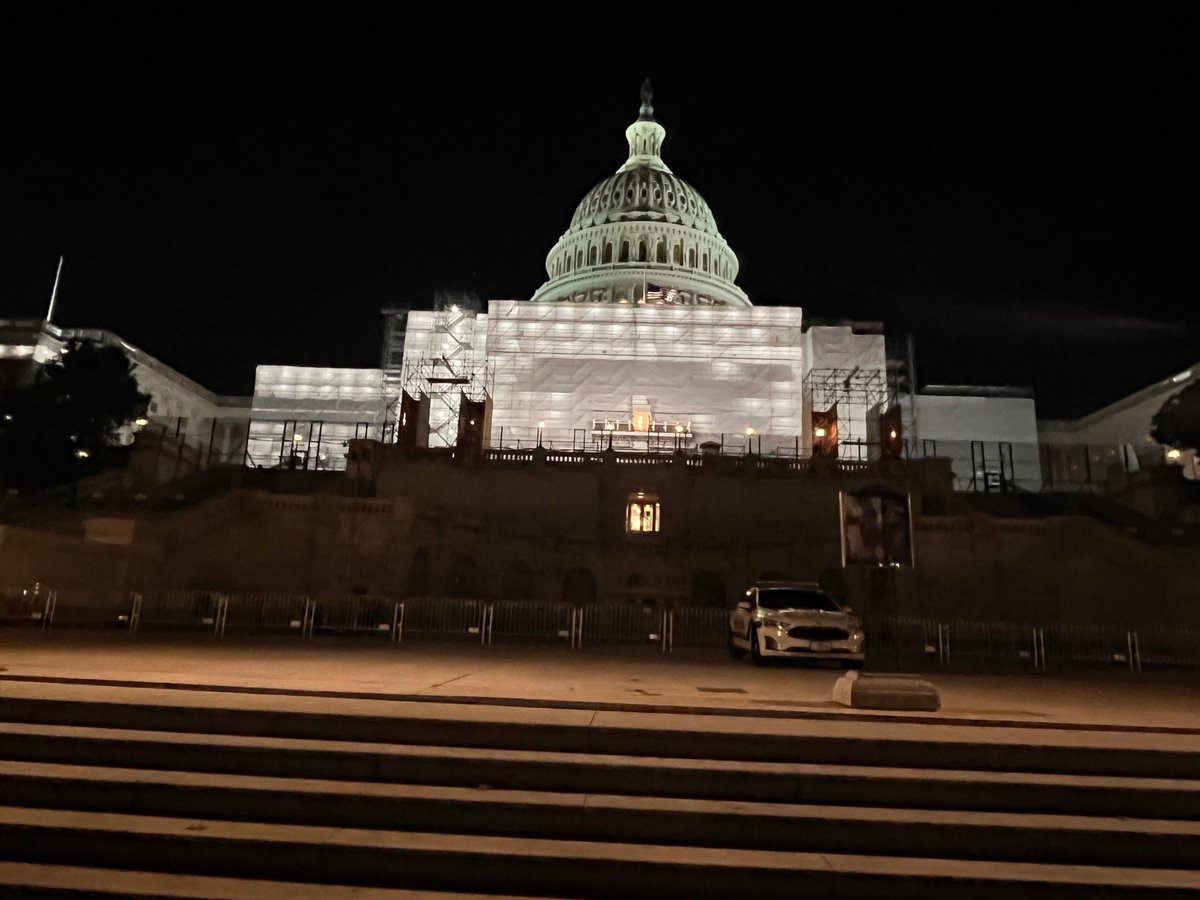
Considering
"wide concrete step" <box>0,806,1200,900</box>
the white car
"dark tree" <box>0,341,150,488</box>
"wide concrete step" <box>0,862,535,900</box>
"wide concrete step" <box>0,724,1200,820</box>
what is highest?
"dark tree" <box>0,341,150,488</box>

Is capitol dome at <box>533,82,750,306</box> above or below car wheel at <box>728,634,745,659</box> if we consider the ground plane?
above

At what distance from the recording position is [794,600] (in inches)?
612

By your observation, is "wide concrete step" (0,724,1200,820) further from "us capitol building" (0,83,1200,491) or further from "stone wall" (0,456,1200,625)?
"us capitol building" (0,83,1200,491)

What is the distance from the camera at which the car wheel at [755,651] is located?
14.6 m

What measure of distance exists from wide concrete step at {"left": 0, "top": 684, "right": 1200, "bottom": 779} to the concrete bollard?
3.84ft

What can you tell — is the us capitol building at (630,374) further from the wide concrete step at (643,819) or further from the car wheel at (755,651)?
the wide concrete step at (643,819)

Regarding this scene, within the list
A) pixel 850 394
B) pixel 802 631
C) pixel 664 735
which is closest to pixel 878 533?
pixel 802 631

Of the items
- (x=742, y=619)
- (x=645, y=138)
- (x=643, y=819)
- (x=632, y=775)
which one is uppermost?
(x=645, y=138)

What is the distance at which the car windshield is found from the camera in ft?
50.0

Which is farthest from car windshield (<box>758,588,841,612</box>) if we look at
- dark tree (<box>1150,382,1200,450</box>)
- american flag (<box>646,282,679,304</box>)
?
american flag (<box>646,282,679,304</box>)

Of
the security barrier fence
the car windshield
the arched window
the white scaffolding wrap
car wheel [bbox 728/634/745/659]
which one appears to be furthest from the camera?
the white scaffolding wrap

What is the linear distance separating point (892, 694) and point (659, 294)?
168 feet

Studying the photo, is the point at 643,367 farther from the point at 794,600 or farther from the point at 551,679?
the point at 551,679

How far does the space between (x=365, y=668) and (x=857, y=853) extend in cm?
817
